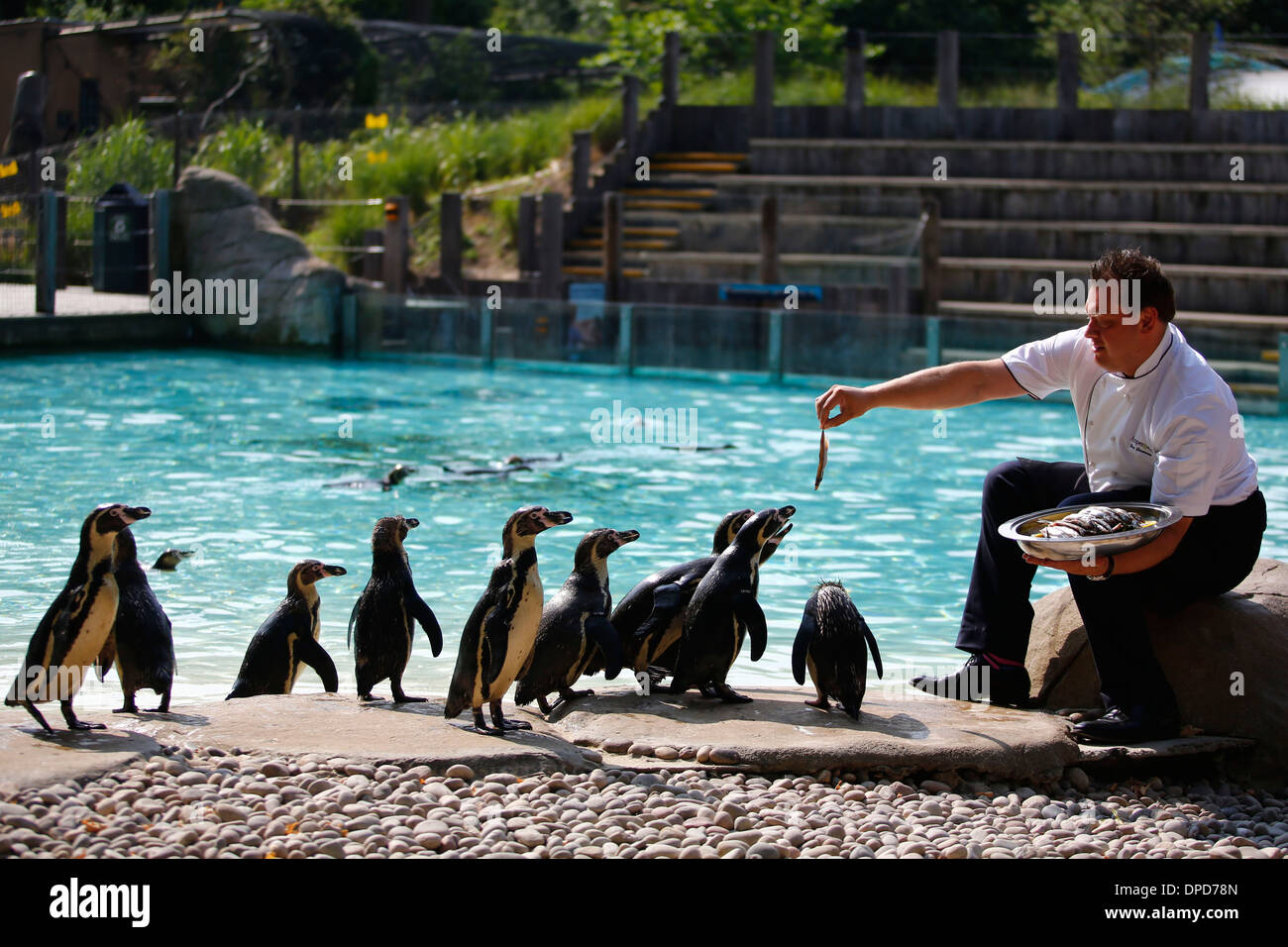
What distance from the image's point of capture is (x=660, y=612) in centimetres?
475

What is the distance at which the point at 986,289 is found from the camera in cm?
1875

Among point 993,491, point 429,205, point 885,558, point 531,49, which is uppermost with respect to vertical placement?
point 531,49

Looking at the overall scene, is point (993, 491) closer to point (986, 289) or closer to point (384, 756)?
point (384, 756)

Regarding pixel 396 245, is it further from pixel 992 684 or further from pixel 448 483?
pixel 992 684

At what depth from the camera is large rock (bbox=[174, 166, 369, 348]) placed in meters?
18.1

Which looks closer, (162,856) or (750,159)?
(162,856)

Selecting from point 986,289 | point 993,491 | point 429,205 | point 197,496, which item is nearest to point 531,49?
point 429,205

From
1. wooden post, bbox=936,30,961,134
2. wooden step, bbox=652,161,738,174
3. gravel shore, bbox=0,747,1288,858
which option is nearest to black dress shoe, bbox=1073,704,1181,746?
gravel shore, bbox=0,747,1288,858

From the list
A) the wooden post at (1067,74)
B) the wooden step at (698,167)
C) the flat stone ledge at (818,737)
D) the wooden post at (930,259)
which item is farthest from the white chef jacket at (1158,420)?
the wooden step at (698,167)

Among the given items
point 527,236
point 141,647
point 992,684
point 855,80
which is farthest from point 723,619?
point 855,80

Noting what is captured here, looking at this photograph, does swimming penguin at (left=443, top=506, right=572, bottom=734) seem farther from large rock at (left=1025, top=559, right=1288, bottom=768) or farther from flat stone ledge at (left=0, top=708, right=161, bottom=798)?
large rock at (left=1025, top=559, right=1288, bottom=768)

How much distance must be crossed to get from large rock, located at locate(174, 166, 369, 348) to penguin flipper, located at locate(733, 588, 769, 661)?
1395cm

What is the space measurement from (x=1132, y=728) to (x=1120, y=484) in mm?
705
